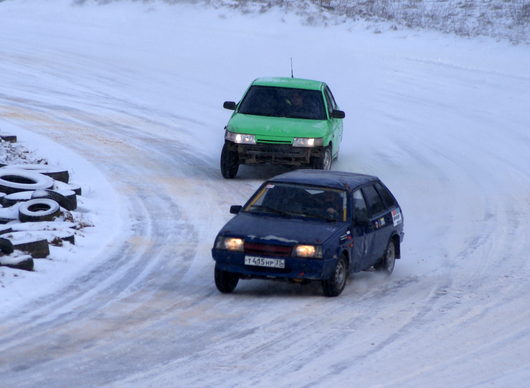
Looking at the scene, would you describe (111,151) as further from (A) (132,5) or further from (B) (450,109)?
(A) (132,5)

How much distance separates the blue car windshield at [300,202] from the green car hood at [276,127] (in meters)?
6.41

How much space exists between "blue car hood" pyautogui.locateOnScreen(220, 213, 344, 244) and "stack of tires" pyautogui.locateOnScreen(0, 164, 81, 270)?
2.65 metres

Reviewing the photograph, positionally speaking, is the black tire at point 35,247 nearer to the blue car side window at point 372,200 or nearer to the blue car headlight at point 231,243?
the blue car headlight at point 231,243

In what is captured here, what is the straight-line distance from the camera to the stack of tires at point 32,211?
514 inches

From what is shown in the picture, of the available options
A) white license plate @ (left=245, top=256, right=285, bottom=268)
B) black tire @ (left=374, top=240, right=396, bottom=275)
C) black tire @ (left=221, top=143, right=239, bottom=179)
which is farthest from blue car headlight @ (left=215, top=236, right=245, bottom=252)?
black tire @ (left=221, top=143, right=239, bottom=179)

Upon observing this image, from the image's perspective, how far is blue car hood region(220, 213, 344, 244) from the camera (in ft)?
38.1

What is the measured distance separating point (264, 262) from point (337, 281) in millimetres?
880

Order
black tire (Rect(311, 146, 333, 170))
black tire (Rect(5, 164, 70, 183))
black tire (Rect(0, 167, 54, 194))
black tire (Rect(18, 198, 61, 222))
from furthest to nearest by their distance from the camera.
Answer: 1. black tire (Rect(311, 146, 333, 170))
2. black tire (Rect(5, 164, 70, 183))
3. black tire (Rect(0, 167, 54, 194))
4. black tire (Rect(18, 198, 61, 222))

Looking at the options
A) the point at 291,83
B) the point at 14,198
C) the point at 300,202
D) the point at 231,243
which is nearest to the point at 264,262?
the point at 231,243

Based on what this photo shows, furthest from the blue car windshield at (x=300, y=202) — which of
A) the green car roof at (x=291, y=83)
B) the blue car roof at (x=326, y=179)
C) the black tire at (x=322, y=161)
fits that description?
the green car roof at (x=291, y=83)

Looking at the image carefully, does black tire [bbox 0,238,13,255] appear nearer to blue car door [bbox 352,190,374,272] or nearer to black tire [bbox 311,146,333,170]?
blue car door [bbox 352,190,374,272]

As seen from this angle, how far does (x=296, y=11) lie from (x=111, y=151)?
791 inches

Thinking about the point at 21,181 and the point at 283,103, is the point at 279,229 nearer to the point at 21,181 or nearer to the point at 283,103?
the point at 21,181

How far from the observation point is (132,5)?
41438mm
